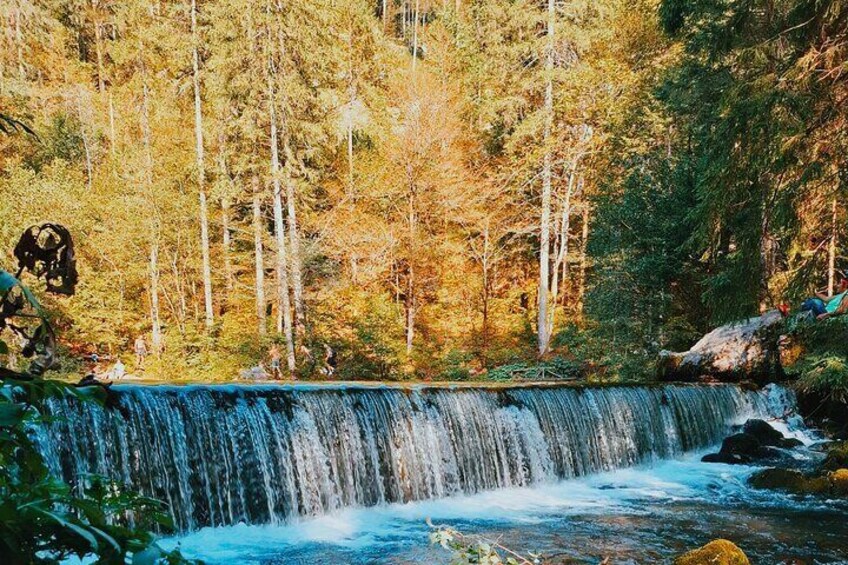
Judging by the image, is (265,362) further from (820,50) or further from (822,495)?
(820,50)

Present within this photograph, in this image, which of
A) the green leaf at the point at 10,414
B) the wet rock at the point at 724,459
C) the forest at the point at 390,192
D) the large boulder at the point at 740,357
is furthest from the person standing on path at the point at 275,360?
the green leaf at the point at 10,414

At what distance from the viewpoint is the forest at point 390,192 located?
16.9m

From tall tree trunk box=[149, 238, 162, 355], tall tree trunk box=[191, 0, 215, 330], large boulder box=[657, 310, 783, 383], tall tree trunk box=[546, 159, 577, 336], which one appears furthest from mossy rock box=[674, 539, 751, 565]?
tall tree trunk box=[149, 238, 162, 355]

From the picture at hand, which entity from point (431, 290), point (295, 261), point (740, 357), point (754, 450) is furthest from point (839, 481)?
point (431, 290)

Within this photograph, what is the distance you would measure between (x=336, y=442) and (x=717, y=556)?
522 centimetres

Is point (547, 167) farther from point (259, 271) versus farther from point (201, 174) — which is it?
point (201, 174)

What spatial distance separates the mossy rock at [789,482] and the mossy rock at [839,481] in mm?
75

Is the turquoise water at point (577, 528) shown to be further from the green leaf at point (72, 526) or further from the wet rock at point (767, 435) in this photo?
the green leaf at point (72, 526)

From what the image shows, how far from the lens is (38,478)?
1017 millimetres

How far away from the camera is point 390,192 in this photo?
20625 mm

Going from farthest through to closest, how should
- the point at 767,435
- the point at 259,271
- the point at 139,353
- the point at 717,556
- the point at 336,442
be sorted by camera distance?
the point at 139,353
the point at 259,271
the point at 767,435
the point at 336,442
the point at 717,556

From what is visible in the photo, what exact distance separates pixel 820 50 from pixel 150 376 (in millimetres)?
18221

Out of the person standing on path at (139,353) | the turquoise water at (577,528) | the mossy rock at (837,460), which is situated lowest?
the turquoise water at (577,528)

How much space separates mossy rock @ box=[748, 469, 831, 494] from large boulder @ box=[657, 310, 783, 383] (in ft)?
19.6
